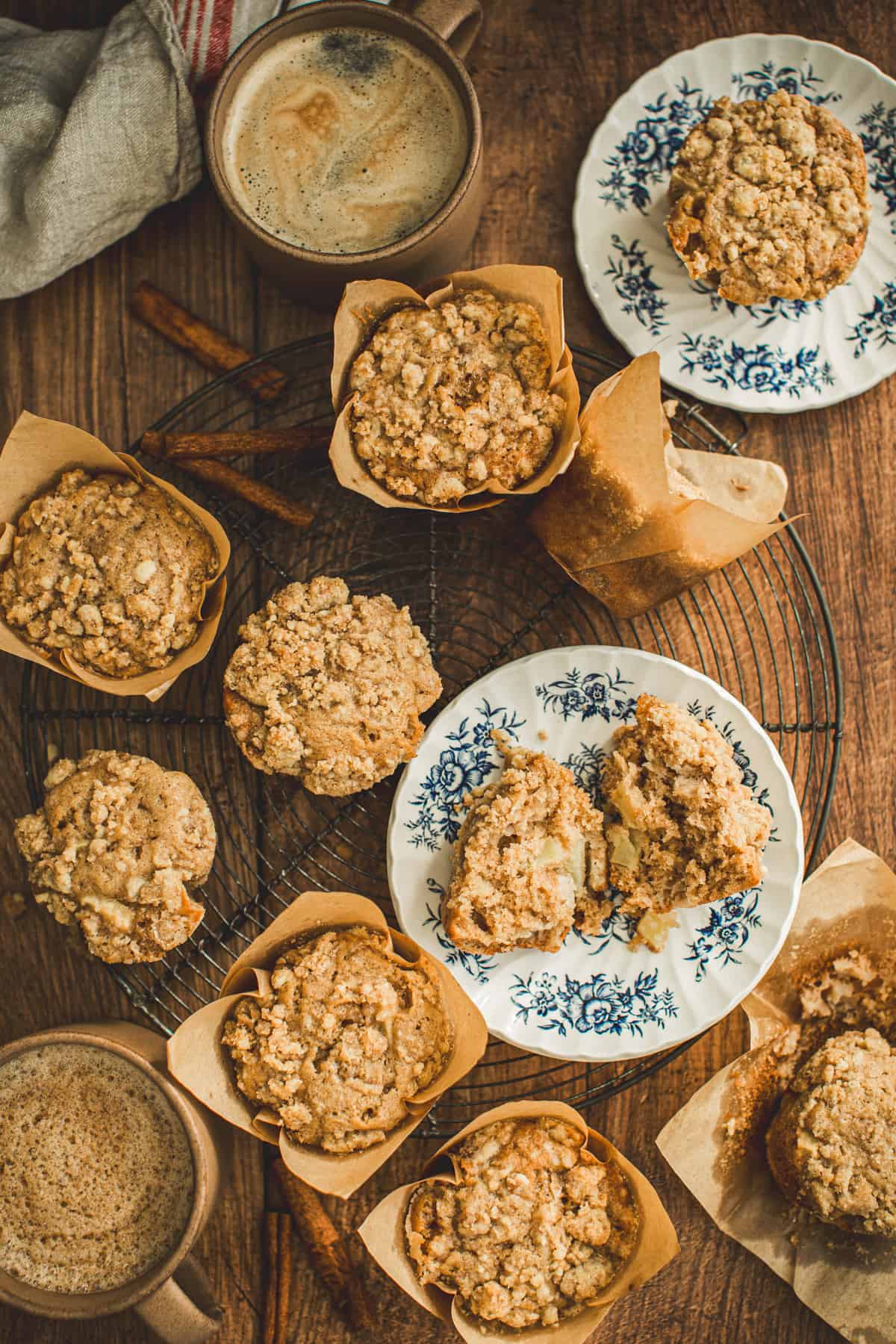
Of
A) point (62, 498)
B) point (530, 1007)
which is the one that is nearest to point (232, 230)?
point (62, 498)

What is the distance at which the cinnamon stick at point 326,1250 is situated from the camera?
2.62m

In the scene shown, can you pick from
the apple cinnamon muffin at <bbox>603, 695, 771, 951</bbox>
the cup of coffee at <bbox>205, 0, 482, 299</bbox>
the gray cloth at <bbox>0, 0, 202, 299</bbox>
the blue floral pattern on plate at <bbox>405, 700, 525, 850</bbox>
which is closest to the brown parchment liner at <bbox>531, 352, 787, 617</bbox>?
the apple cinnamon muffin at <bbox>603, 695, 771, 951</bbox>

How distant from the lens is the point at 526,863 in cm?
243

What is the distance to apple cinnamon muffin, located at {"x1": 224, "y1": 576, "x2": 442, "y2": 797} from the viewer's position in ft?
7.90

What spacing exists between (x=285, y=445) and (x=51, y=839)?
43.6 inches

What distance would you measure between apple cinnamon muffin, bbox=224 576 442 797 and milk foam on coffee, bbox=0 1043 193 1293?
81cm

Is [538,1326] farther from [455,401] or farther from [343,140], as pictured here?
[343,140]

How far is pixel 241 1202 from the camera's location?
8.97 ft

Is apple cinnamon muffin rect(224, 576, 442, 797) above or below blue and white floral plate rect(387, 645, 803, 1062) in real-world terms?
above

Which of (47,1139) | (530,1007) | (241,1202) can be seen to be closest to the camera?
(47,1139)

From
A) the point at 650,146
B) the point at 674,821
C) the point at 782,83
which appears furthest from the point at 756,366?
the point at 674,821

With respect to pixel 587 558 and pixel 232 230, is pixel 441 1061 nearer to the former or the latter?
pixel 587 558

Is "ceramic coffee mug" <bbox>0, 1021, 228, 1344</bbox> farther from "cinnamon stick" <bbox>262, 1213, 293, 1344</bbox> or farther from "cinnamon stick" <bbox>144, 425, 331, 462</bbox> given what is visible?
"cinnamon stick" <bbox>144, 425, 331, 462</bbox>

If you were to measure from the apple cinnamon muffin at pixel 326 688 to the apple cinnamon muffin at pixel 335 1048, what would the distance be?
0.43m
